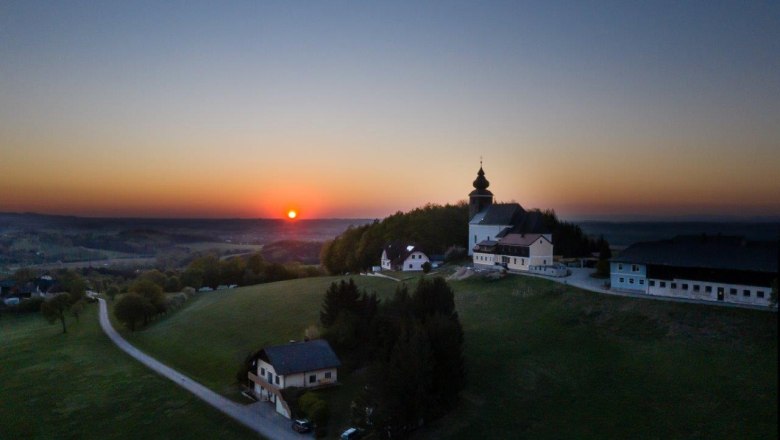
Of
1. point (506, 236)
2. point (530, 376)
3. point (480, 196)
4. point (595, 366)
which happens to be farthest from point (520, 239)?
point (530, 376)

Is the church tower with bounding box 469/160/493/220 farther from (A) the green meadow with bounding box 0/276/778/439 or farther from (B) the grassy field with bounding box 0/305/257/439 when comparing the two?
(B) the grassy field with bounding box 0/305/257/439

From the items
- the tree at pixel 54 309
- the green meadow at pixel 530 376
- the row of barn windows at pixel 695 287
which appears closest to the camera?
the green meadow at pixel 530 376

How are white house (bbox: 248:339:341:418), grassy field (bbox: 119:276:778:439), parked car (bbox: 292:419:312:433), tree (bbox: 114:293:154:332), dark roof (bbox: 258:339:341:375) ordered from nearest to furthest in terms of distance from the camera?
1. grassy field (bbox: 119:276:778:439)
2. parked car (bbox: 292:419:312:433)
3. white house (bbox: 248:339:341:418)
4. dark roof (bbox: 258:339:341:375)
5. tree (bbox: 114:293:154:332)

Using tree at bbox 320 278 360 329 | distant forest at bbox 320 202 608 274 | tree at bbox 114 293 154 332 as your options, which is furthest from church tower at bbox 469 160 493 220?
tree at bbox 114 293 154 332

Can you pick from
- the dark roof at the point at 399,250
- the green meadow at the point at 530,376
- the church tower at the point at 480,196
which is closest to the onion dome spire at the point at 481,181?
the church tower at the point at 480,196

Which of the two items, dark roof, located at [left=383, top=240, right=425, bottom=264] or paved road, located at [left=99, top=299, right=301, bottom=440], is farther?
dark roof, located at [left=383, top=240, right=425, bottom=264]

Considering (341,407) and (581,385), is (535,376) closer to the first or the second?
(581,385)

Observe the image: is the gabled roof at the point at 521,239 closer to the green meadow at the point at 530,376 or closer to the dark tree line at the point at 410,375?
the green meadow at the point at 530,376
